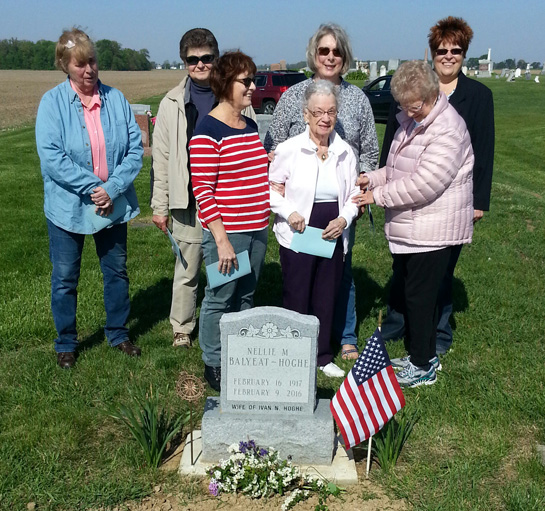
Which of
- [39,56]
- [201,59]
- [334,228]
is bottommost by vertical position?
[334,228]

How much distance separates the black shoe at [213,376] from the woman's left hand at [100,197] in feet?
4.28

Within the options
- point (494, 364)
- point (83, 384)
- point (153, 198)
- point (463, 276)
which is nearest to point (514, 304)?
point (463, 276)

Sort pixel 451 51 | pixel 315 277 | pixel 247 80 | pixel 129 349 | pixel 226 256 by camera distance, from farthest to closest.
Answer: pixel 129 349
pixel 315 277
pixel 451 51
pixel 226 256
pixel 247 80

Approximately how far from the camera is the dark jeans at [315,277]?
3881 millimetres

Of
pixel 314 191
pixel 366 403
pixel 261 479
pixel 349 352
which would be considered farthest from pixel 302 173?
pixel 261 479

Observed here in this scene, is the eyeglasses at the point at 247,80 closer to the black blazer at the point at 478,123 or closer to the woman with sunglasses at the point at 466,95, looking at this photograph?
the woman with sunglasses at the point at 466,95

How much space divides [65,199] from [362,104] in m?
2.11

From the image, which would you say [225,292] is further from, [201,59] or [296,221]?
[201,59]

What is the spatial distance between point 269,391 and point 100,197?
173 cm

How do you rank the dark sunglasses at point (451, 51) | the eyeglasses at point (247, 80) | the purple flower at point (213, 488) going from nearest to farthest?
the purple flower at point (213, 488) < the eyeglasses at point (247, 80) < the dark sunglasses at point (451, 51)

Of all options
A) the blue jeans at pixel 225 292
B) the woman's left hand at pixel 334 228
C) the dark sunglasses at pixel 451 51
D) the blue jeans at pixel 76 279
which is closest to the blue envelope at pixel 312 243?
the woman's left hand at pixel 334 228

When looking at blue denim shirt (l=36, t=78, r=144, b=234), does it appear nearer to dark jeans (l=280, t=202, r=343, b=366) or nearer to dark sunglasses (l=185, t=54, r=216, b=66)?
dark sunglasses (l=185, t=54, r=216, b=66)

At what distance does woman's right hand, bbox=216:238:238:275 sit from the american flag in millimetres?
953

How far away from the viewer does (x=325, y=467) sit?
11.1 feet
